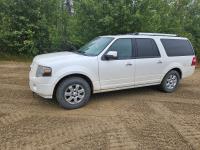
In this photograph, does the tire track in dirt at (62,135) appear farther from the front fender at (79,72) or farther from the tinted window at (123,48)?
the tinted window at (123,48)

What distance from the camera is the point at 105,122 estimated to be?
17.8ft

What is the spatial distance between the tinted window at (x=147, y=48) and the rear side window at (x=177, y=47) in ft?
1.28

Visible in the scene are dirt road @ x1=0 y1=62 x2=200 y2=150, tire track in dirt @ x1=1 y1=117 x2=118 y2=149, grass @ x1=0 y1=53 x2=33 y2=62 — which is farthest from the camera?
grass @ x1=0 y1=53 x2=33 y2=62

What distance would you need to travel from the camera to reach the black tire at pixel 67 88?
599cm

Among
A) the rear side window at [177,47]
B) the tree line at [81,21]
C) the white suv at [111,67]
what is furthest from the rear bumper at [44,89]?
the tree line at [81,21]

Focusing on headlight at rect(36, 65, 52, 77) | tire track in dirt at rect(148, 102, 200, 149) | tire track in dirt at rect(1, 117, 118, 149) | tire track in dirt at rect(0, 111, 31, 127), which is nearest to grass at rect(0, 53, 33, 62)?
headlight at rect(36, 65, 52, 77)

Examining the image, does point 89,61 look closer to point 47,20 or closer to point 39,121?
point 39,121

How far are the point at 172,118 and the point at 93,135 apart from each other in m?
1.95

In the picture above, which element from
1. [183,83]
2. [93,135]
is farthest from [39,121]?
[183,83]

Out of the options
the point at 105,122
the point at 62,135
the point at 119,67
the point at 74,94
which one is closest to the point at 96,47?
the point at 119,67

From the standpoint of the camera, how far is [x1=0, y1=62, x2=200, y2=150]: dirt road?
179 inches

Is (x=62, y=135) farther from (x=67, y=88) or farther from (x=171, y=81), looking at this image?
(x=171, y=81)

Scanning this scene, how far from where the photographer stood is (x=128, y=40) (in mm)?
6957

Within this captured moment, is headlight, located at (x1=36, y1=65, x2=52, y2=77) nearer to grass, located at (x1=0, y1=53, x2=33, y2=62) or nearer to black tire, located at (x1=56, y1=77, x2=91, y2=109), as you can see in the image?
black tire, located at (x1=56, y1=77, x2=91, y2=109)
